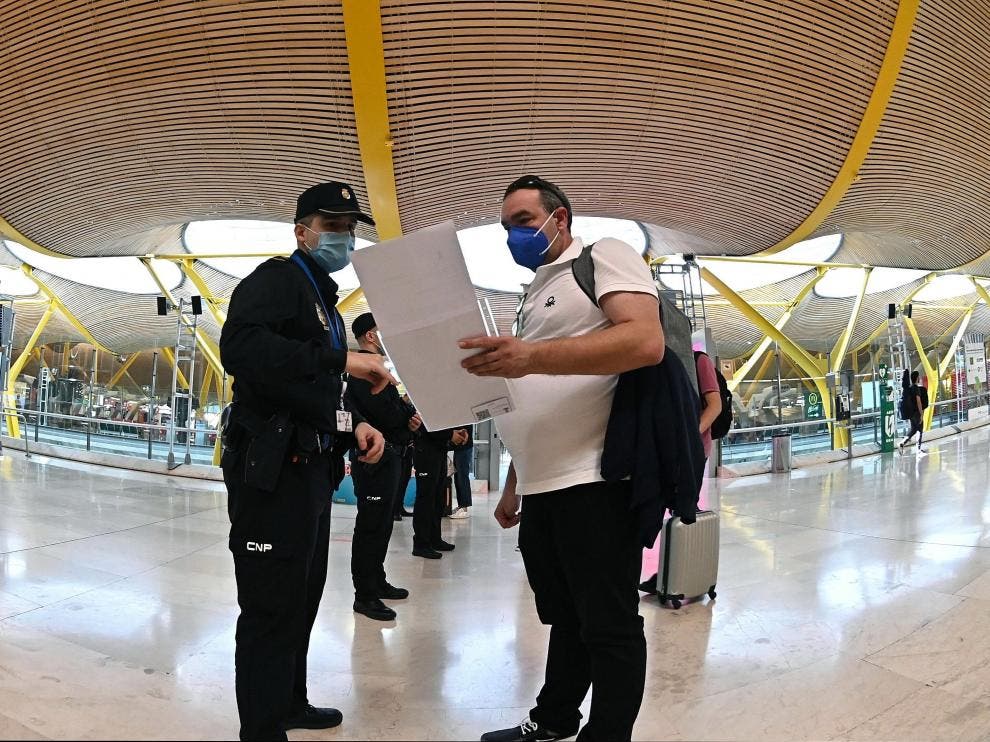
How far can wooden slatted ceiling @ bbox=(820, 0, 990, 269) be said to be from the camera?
7.69 m

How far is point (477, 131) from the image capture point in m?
7.83

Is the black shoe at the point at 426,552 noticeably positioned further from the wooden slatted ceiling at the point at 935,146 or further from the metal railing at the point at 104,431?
the metal railing at the point at 104,431

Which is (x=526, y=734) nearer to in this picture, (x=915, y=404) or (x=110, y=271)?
(x=915, y=404)

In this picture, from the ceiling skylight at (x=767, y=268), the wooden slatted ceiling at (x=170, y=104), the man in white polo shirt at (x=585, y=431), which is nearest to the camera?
the man in white polo shirt at (x=585, y=431)

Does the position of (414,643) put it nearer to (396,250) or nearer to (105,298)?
(396,250)

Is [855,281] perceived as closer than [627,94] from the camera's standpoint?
No

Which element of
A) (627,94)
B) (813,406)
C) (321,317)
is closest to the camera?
(321,317)

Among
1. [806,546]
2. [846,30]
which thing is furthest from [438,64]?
[806,546]

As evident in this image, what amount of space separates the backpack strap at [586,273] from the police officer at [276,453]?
56 centimetres

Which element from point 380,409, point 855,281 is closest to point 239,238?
point 380,409

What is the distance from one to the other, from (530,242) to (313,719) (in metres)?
1.72

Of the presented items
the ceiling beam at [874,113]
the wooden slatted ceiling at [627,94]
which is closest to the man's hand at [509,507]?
the wooden slatted ceiling at [627,94]

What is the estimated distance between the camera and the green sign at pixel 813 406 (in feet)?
59.3

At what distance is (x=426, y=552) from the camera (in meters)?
Answer: 5.75
